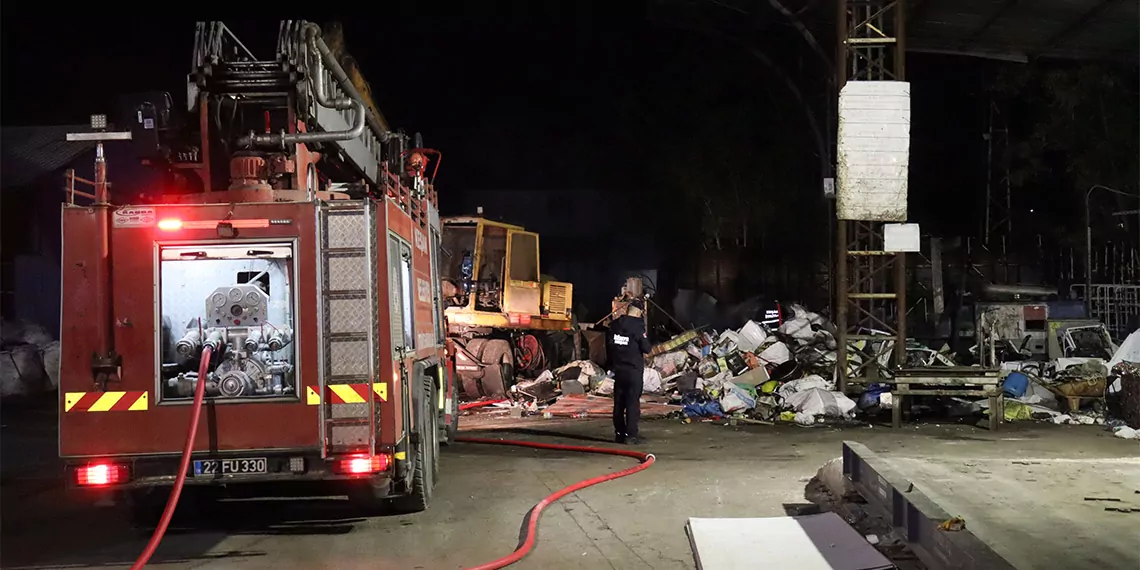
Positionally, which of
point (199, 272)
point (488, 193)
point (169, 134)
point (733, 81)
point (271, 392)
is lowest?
point (271, 392)

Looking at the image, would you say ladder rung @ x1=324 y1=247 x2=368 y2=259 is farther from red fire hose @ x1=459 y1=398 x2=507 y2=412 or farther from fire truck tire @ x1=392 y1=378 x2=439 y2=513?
red fire hose @ x1=459 y1=398 x2=507 y2=412

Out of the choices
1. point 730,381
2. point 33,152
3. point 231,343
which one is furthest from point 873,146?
point 33,152

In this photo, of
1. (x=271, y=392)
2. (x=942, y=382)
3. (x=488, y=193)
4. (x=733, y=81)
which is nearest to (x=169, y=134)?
(x=271, y=392)

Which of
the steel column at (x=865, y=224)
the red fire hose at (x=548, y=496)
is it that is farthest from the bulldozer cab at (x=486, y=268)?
the steel column at (x=865, y=224)

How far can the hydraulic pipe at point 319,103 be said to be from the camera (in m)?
7.21

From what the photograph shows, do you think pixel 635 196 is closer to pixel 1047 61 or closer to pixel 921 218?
pixel 921 218

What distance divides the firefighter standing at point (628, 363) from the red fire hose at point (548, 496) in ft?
2.45

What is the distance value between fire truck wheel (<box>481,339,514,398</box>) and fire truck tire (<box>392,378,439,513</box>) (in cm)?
843

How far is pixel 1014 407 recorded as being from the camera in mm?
13586

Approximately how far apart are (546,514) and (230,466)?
105 inches

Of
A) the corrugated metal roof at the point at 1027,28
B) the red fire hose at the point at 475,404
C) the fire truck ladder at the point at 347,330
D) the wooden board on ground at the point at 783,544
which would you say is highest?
the corrugated metal roof at the point at 1027,28

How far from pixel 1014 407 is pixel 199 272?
11.7 metres

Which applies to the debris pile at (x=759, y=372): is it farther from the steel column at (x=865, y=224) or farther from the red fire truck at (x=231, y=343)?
the red fire truck at (x=231, y=343)

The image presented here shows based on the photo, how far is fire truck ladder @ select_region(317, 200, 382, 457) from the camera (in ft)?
20.9
